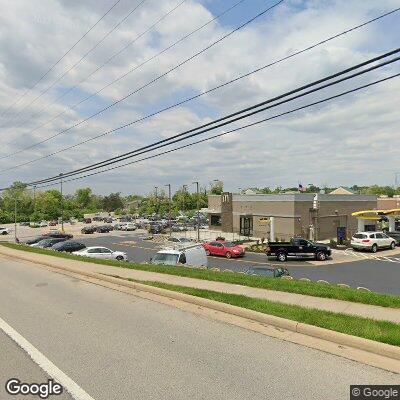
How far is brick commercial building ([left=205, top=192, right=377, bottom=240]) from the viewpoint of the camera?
46156 mm

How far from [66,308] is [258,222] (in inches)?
1626

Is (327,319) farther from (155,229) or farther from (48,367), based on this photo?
(155,229)

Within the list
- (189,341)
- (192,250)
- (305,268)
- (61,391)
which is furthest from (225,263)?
(61,391)

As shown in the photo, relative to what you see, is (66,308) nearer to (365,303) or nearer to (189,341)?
(189,341)

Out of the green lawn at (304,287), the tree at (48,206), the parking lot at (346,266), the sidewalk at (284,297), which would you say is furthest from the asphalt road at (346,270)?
the tree at (48,206)

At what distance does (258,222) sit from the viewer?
5141cm

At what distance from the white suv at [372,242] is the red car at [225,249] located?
1045 cm

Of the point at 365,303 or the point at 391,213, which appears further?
the point at 391,213

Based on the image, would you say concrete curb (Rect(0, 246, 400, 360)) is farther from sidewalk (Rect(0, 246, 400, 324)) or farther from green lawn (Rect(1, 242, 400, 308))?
green lawn (Rect(1, 242, 400, 308))

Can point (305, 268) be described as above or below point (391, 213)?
below

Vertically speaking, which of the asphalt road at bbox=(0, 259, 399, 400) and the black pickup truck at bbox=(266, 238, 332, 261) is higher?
the asphalt road at bbox=(0, 259, 399, 400)

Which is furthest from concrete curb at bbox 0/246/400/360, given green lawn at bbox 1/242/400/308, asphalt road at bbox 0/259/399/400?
green lawn at bbox 1/242/400/308

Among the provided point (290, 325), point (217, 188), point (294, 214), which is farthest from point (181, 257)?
point (217, 188)

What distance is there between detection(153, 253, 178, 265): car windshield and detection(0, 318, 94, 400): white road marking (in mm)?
13658
